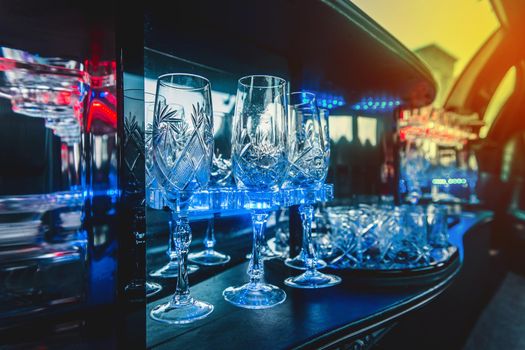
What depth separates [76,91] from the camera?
758mm

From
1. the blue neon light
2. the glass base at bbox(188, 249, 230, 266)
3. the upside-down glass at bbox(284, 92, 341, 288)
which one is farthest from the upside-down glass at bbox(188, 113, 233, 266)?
the blue neon light

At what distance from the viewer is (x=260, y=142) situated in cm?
69

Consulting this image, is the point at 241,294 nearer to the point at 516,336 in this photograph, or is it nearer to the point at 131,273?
the point at 131,273

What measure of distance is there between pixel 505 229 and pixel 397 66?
4.05 meters

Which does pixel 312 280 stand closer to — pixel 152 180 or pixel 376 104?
pixel 152 180

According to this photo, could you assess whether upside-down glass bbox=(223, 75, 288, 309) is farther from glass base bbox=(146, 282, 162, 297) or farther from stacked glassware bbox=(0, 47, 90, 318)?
stacked glassware bbox=(0, 47, 90, 318)

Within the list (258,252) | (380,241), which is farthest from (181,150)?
(380,241)

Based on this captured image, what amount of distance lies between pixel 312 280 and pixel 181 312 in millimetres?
352

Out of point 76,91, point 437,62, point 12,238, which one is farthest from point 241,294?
point 437,62

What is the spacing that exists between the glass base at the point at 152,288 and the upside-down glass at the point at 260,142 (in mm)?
161

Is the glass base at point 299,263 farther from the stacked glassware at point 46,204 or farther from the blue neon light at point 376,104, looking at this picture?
the blue neon light at point 376,104

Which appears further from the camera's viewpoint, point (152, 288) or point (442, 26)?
point (442, 26)

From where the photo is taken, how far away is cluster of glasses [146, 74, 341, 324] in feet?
1.97

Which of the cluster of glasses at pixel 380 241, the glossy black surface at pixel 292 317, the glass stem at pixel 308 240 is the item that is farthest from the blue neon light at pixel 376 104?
the glossy black surface at pixel 292 317
